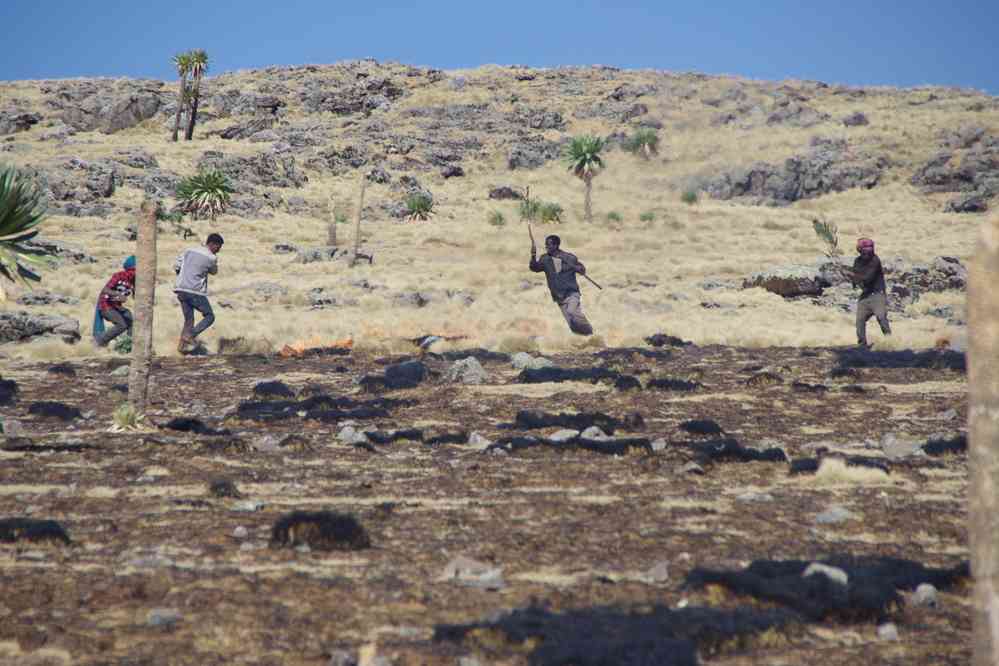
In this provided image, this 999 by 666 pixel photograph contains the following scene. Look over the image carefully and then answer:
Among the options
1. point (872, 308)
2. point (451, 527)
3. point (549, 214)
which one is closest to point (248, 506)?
point (451, 527)

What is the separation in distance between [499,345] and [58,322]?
1002 centimetres

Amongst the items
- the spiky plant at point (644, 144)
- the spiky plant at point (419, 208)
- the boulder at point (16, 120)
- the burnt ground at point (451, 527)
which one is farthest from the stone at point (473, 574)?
the boulder at point (16, 120)

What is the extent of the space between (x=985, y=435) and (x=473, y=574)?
360 centimetres

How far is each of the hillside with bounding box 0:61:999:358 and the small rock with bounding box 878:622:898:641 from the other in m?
17.0

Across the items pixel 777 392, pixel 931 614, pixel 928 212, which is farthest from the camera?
pixel 928 212

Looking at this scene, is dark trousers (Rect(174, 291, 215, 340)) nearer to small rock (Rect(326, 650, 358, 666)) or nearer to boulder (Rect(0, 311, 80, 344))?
boulder (Rect(0, 311, 80, 344))

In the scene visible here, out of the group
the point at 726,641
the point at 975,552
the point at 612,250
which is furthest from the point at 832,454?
the point at 612,250

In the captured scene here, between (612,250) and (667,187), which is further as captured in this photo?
(667,187)

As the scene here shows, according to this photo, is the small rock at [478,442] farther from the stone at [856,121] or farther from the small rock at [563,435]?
the stone at [856,121]

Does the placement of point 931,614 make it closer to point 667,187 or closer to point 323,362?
point 323,362

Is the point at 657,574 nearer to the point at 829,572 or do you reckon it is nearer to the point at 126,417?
the point at 829,572

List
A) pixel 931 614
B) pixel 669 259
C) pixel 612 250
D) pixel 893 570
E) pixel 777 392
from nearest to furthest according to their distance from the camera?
pixel 931 614
pixel 893 570
pixel 777 392
pixel 669 259
pixel 612 250

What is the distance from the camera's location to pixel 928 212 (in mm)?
61438

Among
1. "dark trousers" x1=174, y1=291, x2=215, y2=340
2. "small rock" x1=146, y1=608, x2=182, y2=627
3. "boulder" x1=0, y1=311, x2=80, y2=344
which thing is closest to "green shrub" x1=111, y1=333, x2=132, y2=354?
"boulder" x1=0, y1=311, x2=80, y2=344
